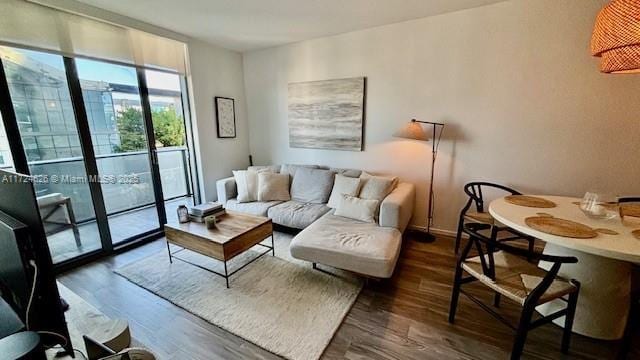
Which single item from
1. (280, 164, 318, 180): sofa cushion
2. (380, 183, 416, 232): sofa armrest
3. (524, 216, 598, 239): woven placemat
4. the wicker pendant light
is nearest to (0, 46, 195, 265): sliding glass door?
(280, 164, 318, 180): sofa cushion

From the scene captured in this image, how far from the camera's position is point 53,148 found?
8.19 ft

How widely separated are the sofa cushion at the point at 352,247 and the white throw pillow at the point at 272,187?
3.34 ft

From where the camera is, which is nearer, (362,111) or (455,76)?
(455,76)

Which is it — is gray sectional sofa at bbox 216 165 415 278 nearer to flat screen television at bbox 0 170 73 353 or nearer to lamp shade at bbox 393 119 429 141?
lamp shade at bbox 393 119 429 141

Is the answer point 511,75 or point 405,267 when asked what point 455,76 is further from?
point 405,267

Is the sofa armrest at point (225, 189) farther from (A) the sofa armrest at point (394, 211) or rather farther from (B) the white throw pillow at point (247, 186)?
(A) the sofa armrest at point (394, 211)

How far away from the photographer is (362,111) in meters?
3.46

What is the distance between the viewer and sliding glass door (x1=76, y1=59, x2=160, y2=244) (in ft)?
9.10

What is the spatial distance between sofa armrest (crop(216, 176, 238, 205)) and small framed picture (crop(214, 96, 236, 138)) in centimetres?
80

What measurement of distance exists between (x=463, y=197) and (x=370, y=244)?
1.56 m

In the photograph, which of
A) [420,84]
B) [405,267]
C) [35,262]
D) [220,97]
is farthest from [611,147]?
[220,97]

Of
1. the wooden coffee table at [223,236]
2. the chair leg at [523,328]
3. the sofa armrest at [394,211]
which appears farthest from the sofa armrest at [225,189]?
the chair leg at [523,328]

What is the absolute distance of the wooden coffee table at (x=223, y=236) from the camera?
2.23 metres

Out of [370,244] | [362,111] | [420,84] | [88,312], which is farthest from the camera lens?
[362,111]
